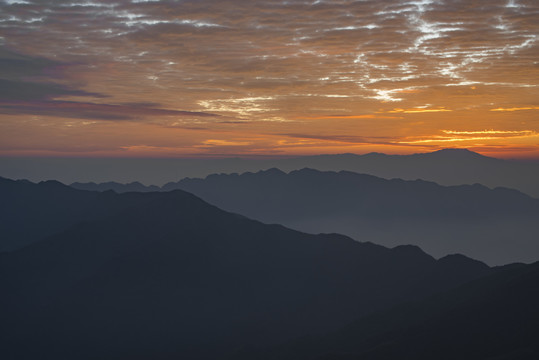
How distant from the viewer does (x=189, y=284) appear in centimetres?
16025

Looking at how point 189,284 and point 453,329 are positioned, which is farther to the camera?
point 189,284

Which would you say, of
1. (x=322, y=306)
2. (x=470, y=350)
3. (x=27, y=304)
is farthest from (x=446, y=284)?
(x=27, y=304)

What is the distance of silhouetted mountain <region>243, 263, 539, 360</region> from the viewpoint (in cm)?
7681

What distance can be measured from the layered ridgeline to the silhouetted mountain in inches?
799

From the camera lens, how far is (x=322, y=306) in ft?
463

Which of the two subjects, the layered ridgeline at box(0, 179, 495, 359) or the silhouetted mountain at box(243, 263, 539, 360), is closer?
the silhouetted mountain at box(243, 263, 539, 360)

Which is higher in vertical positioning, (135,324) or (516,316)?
(516,316)

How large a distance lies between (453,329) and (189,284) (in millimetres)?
99647

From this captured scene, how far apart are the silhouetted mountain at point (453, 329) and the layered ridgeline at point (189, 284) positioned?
66.6ft

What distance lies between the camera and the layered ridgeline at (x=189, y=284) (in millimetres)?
132375

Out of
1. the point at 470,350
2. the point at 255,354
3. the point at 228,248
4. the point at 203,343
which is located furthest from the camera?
the point at 228,248

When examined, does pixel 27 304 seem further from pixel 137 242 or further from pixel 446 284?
pixel 446 284

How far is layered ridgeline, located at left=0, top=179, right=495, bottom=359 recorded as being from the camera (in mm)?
132375

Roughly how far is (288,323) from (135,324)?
49.3 metres
